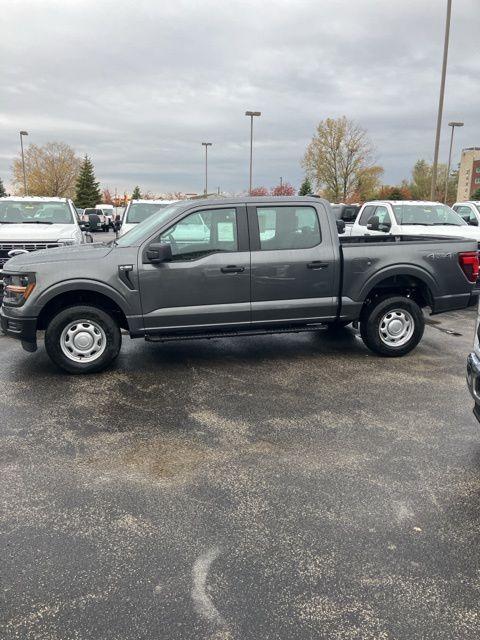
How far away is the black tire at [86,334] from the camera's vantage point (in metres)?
5.72

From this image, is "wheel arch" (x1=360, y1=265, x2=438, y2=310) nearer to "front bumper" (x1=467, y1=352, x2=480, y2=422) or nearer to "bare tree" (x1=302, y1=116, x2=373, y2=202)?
"front bumper" (x1=467, y1=352, x2=480, y2=422)

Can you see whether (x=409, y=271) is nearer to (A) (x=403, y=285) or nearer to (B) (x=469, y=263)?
(A) (x=403, y=285)

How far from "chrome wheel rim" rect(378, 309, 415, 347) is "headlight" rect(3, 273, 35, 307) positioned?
415 centimetres

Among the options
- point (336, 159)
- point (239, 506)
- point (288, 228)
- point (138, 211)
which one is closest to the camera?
point (239, 506)

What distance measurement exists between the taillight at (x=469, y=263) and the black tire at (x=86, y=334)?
14.3 feet

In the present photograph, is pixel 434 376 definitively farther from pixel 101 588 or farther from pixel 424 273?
pixel 101 588

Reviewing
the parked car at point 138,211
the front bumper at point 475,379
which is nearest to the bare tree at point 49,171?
the parked car at point 138,211

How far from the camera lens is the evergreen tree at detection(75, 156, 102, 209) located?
68.8 meters

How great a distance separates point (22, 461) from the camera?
387 centimetres

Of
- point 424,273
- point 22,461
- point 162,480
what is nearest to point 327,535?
point 162,480

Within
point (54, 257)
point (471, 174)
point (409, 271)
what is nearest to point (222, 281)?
point (54, 257)

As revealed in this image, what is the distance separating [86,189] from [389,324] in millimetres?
68682

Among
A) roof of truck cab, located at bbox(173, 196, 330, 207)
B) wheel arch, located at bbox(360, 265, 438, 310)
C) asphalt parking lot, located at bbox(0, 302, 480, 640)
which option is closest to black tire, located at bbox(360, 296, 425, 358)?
wheel arch, located at bbox(360, 265, 438, 310)

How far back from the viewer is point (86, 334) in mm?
5789
